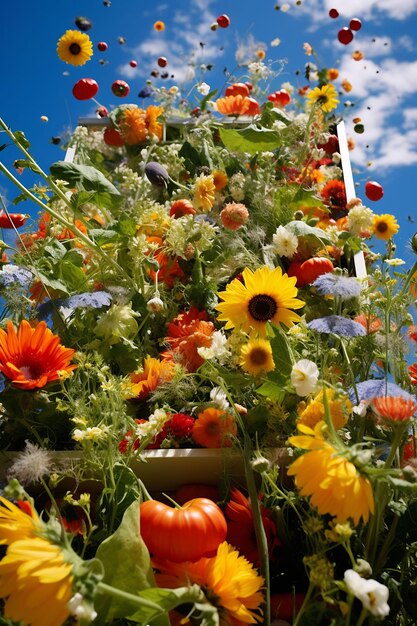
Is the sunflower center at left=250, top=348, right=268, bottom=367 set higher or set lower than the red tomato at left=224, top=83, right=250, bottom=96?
lower

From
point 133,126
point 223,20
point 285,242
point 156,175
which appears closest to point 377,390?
point 285,242

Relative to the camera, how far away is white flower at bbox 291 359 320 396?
79 cm

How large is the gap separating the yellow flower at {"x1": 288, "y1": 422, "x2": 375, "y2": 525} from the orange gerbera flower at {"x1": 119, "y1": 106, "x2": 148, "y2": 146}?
1.69 metres

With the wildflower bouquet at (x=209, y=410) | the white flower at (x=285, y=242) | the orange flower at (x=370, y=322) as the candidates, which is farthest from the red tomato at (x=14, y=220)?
the orange flower at (x=370, y=322)

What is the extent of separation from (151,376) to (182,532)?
37 centimetres

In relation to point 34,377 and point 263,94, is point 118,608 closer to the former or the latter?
point 34,377

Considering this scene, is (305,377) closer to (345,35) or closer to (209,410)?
(209,410)

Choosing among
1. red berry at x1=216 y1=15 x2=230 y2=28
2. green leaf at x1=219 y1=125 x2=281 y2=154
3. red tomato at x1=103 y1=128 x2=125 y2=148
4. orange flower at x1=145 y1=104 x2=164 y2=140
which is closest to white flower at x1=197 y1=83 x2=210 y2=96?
orange flower at x1=145 y1=104 x2=164 y2=140

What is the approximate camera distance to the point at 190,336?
3.67ft

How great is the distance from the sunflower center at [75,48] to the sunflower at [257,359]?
1197 millimetres

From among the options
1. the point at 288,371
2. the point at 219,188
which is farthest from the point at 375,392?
the point at 219,188

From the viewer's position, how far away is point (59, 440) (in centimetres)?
100

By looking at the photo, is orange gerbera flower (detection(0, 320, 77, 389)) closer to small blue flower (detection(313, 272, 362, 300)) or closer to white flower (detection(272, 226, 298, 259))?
small blue flower (detection(313, 272, 362, 300))

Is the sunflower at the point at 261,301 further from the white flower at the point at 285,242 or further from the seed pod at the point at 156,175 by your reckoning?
the seed pod at the point at 156,175
